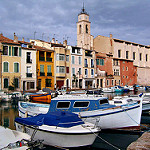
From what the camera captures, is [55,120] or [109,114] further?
[109,114]

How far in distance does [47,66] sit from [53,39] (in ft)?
54.4

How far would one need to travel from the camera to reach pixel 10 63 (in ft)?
131

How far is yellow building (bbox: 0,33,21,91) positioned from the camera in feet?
128

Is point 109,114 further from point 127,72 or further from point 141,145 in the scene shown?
point 127,72

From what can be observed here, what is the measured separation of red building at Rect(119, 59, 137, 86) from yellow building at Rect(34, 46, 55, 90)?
91.7ft

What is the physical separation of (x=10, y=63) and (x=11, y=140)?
31.4 meters

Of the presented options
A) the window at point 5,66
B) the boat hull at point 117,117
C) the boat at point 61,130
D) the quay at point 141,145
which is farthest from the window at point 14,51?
the quay at point 141,145

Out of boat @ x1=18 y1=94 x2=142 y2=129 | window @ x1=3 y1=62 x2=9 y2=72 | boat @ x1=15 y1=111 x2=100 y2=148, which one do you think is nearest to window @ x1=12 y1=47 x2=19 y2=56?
window @ x1=3 y1=62 x2=9 y2=72

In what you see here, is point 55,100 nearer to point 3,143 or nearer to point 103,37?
point 3,143

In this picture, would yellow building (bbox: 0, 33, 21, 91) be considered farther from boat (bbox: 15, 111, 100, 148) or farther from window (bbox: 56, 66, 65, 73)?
boat (bbox: 15, 111, 100, 148)

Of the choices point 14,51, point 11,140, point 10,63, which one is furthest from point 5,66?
point 11,140

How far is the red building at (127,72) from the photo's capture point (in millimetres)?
65562

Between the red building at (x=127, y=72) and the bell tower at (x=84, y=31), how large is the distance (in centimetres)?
1270

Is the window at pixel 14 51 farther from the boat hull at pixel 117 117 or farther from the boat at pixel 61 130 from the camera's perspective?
the boat at pixel 61 130
